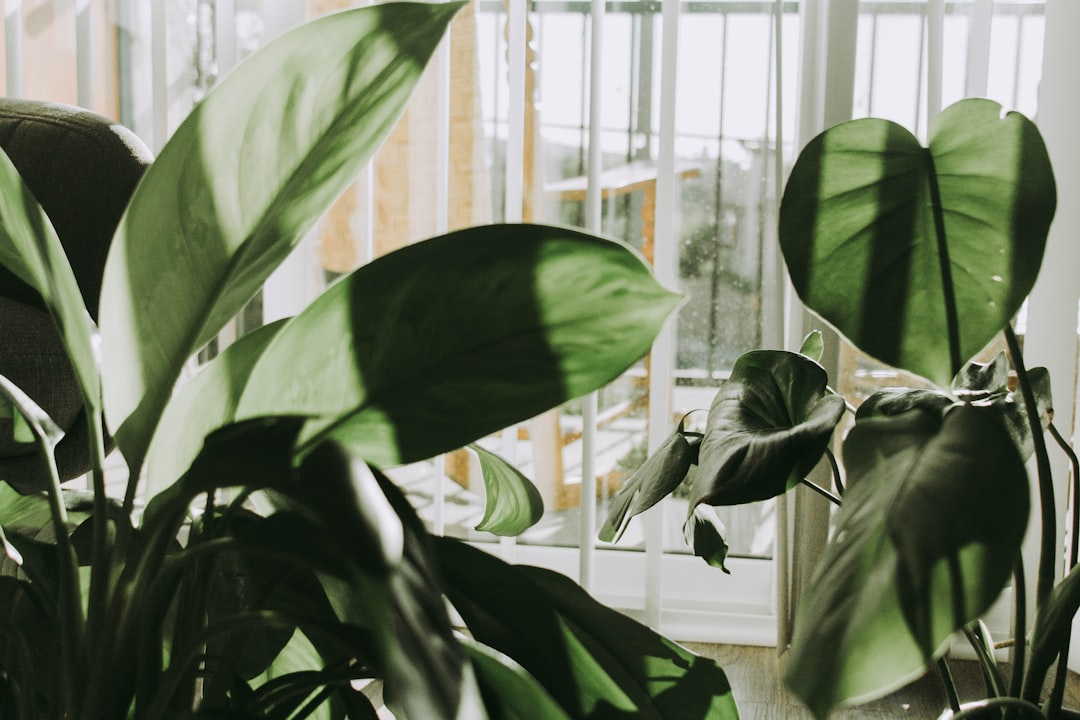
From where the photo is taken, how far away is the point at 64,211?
4.33ft

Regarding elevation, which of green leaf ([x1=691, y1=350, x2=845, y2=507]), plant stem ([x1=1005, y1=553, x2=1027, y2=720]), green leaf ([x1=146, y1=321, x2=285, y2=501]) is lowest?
plant stem ([x1=1005, y1=553, x2=1027, y2=720])

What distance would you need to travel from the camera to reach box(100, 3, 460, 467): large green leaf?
1.54ft

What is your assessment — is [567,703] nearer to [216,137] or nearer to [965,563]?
[965,563]

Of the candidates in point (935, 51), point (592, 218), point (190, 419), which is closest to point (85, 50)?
point (592, 218)

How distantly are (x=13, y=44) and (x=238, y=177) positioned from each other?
2057mm

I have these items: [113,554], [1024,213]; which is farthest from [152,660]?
[1024,213]

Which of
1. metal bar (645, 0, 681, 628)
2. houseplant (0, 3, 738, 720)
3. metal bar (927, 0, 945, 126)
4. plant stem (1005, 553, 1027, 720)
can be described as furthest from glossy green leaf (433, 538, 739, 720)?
metal bar (927, 0, 945, 126)

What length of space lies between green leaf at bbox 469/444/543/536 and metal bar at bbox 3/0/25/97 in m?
1.99

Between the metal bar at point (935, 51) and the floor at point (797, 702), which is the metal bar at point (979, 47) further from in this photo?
the floor at point (797, 702)

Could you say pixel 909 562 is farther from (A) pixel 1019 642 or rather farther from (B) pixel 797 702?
(B) pixel 797 702

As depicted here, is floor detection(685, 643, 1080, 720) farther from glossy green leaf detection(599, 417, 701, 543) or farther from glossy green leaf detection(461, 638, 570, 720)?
glossy green leaf detection(461, 638, 570, 720)

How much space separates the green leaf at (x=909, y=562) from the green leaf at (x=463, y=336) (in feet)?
0.48

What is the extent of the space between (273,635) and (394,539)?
13.6 inches

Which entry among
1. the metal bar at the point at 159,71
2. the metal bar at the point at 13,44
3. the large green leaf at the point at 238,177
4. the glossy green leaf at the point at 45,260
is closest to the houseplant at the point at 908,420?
the large green leaf at the point at 238,177
